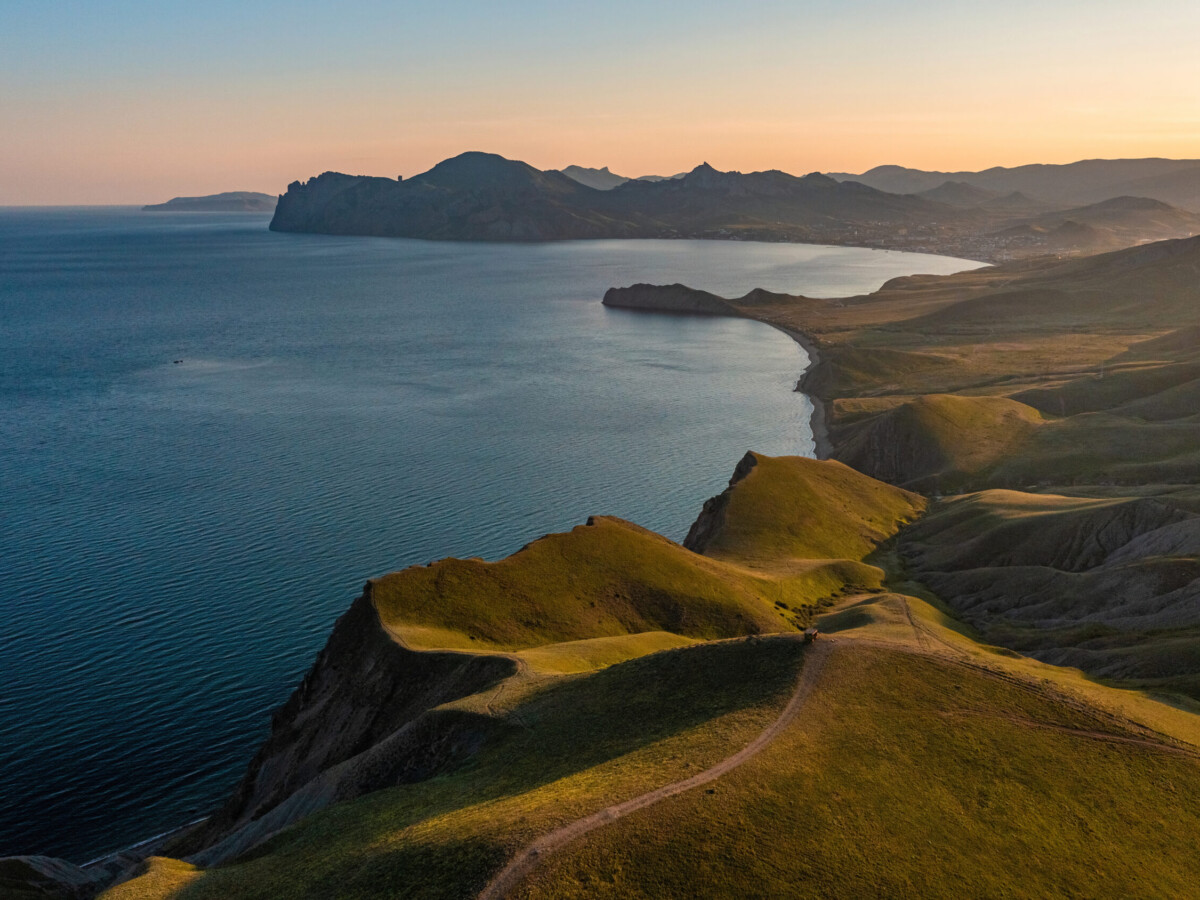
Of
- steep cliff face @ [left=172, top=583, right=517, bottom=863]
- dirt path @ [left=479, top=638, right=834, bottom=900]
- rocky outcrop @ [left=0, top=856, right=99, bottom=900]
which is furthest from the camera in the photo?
steep cliff face @ [left=172, top=583, right=517, bottom=863]

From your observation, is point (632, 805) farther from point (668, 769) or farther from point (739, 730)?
point (739, 730)

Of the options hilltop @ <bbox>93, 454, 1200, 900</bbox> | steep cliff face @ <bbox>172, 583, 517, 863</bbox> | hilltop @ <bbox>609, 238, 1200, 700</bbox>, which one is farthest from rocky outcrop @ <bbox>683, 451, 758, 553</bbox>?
steep cliff face @ <bbox>172, 583, 517, 863</bbox>

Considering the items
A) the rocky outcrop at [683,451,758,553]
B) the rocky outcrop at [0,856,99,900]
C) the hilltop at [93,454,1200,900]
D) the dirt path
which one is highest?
the dirt path

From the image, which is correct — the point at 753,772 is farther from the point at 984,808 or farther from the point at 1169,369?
the point at 1169,369

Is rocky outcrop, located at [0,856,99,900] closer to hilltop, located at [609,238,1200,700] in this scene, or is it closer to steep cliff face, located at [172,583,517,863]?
steep cliff face, located at [172,583,517,863]

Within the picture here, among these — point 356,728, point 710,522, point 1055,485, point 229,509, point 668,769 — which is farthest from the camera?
point 1055,485

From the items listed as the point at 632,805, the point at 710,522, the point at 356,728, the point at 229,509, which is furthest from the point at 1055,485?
the point at 229,509

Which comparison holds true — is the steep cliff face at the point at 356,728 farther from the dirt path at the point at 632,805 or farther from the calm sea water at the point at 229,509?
the dirt path at the point at 632,805
